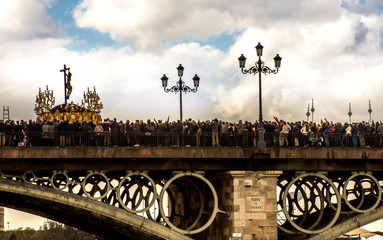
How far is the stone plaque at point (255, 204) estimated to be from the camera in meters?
35.2

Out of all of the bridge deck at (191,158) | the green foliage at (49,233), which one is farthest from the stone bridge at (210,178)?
the green foliage at (49,233)

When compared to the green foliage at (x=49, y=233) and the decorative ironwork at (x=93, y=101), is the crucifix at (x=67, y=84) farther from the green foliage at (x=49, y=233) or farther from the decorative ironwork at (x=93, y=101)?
the green foliage at (x=49, y=233)

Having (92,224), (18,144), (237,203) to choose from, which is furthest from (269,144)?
(92,224)

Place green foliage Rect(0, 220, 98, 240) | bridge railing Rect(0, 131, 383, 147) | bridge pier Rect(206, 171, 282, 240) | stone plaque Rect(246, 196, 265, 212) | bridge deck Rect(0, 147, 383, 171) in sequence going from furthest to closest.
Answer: green foliage Rect(0, 220, 98, 240)
stone plaque Rect(246, 196, 265, 212)
bridge pier Rect(206, 171, 282, 240)
bridge railing Rect(0, 131, 383, 147)
bridge deck Rect(0, 147, 383, 171)

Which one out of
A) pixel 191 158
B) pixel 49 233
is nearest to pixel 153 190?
pixel 191 158

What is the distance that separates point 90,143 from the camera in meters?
34.2

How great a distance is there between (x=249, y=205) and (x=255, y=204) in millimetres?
274

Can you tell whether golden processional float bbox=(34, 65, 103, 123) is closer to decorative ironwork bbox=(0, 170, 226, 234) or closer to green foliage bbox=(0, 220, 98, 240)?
decorative ironwork bbox=(0, 170, 226, 234)

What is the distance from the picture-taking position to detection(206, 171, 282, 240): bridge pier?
35.1 metres

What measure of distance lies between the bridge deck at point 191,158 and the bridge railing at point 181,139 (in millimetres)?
607

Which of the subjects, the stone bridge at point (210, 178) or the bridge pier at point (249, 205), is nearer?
the stone bridge at point (210, 178)

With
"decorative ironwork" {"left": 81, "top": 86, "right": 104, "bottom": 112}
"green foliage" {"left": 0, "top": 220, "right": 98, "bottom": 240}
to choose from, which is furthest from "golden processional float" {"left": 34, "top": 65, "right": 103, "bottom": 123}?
"green foliage" {"left": 0, "top": 220, "right": 98, "bottom": 240}

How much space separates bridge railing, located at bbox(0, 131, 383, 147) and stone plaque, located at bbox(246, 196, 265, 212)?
236 cm

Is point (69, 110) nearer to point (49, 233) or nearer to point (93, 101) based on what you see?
point (93, 101)
